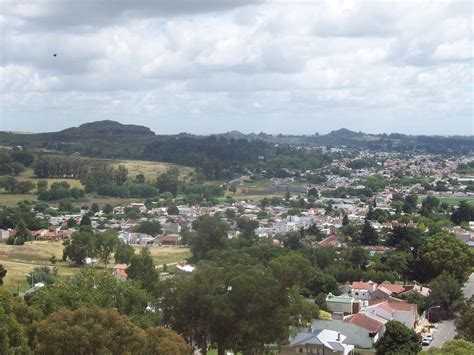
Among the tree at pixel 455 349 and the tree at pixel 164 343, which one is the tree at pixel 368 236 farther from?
the tree at pixel 164 343

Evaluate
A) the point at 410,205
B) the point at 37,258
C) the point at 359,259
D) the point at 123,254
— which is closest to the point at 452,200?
the point at 410,205

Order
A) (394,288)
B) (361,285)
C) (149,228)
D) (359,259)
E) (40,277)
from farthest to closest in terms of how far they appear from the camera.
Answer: (149,228), (359,259), (394,288), (361,285), (40,277)

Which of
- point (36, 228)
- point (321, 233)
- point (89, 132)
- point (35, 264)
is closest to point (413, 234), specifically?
point (321, 233)

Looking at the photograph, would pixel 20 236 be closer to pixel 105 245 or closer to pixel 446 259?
pixel 105 245

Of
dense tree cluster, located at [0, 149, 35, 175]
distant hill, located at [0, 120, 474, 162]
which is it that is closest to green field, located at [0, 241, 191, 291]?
dense tree cluster, located at [0, 149, 35, 175]

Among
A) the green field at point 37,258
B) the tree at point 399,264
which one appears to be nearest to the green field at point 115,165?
the green field at point 37,258

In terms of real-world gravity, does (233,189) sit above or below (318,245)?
above
